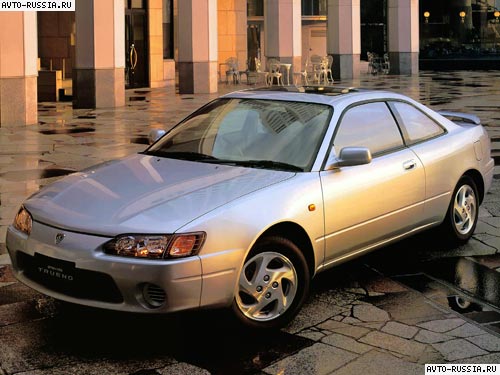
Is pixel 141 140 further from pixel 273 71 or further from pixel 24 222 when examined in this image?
pixel 273 71

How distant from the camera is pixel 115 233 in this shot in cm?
451

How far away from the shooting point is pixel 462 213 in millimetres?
6988

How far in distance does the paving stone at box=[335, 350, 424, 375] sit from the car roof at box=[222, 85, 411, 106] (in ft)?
6.91

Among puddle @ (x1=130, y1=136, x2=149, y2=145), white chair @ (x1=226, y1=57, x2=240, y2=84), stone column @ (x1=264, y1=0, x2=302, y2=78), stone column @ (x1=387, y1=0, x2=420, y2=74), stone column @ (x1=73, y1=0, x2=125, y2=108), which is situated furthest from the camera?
stone column @ (x1=387, y1=0, x2=420, y2=74)

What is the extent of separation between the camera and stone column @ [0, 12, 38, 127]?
1630cm

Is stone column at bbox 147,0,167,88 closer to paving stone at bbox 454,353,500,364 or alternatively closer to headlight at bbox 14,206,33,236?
headlight at bbox 14,206,33,236

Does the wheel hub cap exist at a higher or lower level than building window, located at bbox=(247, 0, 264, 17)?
lower

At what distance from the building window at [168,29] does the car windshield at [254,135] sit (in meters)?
26.3

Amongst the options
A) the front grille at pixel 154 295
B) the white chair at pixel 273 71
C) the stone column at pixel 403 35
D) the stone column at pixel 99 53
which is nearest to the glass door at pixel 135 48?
the white chair at pixel 273 71

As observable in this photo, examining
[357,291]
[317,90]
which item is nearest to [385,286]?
[357,291]

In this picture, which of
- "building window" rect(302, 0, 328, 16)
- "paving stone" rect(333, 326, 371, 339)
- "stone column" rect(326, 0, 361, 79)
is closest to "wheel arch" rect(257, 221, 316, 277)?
"paving stone" rect(333, 326, 371, 339)

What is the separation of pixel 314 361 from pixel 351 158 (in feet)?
5.12

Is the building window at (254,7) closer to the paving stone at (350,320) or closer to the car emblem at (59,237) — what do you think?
the paving stone at (350,320)

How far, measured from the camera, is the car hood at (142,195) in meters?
4.61
